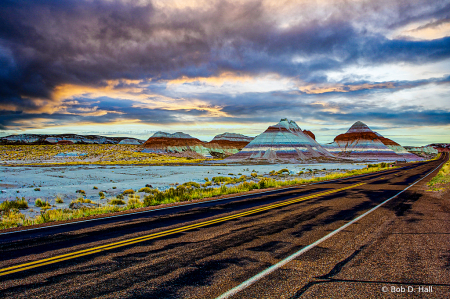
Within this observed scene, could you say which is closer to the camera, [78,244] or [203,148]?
[78,244]

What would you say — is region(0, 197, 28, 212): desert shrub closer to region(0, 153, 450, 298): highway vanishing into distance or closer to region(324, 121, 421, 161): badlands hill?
region(0, 153, 450, 298): highway vanishing into distance

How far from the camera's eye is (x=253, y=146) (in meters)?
118

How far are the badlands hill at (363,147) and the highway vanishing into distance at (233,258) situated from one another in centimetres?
14153

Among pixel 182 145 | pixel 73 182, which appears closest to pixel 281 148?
pixel 182 145

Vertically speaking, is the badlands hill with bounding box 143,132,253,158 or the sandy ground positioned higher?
the badlands hill with bounding box 143,132,253,158

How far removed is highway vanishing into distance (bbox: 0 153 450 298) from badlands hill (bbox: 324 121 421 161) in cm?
14153

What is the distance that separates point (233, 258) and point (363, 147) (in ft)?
552

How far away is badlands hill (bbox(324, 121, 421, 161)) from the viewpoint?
5369 inches

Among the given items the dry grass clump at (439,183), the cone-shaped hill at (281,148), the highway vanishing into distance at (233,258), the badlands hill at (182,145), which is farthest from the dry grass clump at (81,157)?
the dry grass clump at (439,183)

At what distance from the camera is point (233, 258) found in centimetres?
517

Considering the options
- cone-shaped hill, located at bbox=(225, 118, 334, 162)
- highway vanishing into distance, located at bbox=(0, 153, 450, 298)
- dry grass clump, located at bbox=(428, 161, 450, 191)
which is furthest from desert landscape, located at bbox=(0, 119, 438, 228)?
dry grass clump, located at bbox=(428, 161, 450, 191)

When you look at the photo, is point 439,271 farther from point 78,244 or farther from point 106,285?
point 78,244

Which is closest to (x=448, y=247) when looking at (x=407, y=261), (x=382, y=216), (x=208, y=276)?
(x=407, y=261)

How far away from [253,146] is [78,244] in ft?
373
